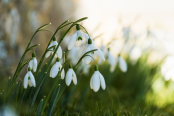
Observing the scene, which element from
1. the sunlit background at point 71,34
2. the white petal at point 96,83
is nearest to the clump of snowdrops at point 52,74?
the white petal at point 96,83

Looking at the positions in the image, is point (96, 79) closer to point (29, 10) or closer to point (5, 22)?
Answer: point (5, 22)

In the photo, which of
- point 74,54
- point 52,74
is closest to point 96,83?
point 52,74

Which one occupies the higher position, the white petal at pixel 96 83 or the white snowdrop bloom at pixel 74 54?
the white snowdrop bloom at pixel 74 54

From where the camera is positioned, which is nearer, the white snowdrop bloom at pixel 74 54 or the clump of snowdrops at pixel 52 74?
the clump of snowdrops at pixel 52 74

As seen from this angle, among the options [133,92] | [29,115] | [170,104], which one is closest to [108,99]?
[133,92]

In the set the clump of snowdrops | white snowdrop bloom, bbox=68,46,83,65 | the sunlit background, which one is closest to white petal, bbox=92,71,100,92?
the clump of snowdrops

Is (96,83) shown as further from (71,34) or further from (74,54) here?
(71,34)

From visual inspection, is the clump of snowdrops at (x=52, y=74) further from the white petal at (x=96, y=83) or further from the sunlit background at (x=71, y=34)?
the sunlit background at (x=71, y=34)

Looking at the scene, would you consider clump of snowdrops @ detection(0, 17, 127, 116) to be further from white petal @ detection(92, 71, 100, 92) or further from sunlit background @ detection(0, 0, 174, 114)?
sunlit background @ detection(0, 0, 174, 114)

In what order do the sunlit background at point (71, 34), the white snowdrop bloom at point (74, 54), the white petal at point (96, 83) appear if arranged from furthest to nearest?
1. the sunlit background at point (71, 34)
2. the white snowdrop bloom at point (74, 54)
3. the white petal at point (96, 83)

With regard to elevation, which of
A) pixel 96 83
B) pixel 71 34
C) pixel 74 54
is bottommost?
pixel 96 83

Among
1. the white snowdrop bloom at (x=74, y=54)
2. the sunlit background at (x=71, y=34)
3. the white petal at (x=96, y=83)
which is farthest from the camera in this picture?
the sunlit background at (x=71, y=34)
